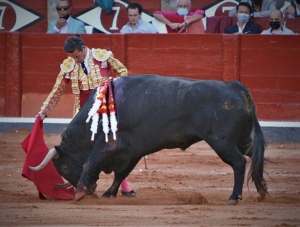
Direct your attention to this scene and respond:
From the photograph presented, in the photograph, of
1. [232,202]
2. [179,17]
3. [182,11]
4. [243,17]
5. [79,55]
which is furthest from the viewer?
[179,17]

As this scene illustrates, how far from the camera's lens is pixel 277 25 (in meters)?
10.3

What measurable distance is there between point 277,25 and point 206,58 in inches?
34.2

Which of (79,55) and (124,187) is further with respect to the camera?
(124,187)

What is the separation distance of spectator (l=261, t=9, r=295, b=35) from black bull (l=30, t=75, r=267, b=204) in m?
3.58

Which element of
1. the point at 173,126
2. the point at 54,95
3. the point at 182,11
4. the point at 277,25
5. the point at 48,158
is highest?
the point at 182,11

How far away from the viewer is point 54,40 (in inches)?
430

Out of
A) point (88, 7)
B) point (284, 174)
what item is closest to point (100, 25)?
point (88, 7)

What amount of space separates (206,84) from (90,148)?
3.23ft

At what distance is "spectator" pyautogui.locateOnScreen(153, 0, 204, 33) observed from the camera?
10.5 m

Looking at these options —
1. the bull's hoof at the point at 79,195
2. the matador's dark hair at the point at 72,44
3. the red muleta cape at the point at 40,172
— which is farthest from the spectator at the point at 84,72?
the bull's hoof at the point at 79,195

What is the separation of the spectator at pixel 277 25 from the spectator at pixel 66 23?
83.0 inches

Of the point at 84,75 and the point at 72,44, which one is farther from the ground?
the point at 72,44

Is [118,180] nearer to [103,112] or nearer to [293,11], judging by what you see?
[103,112]

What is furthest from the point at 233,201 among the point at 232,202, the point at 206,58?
the point at 206,58
